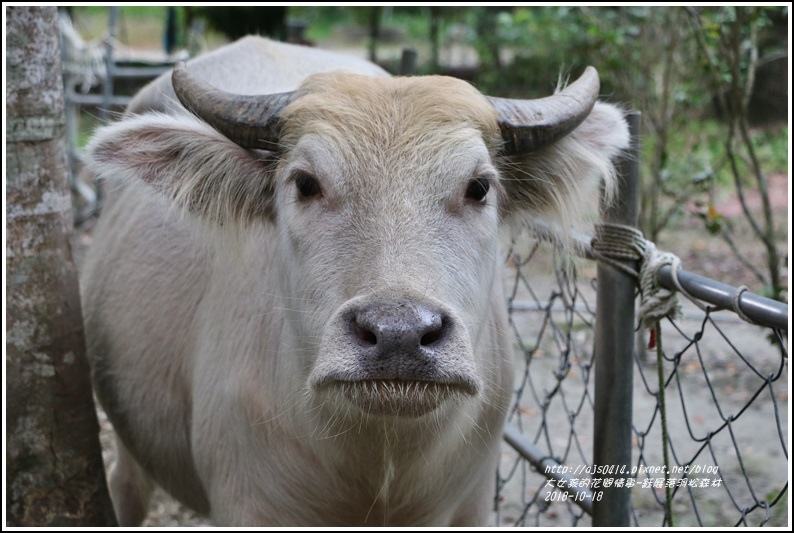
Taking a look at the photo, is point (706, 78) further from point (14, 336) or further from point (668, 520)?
point (14, 336)

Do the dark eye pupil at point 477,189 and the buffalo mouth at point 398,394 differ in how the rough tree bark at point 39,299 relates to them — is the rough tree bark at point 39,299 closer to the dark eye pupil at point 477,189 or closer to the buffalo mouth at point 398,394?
the buffalo mouth at point 398,394

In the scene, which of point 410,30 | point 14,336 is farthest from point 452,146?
point 410,30

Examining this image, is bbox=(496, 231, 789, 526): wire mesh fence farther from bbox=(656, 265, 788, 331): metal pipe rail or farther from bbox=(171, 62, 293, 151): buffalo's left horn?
bbox=(171, 62, 293, 151): buffalo's left horn

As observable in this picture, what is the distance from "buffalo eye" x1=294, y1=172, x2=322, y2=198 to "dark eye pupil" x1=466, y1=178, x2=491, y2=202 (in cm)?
47

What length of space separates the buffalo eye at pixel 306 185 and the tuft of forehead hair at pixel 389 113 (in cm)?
13

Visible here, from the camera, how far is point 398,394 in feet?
7.22

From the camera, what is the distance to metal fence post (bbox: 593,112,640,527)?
2951 millimetres

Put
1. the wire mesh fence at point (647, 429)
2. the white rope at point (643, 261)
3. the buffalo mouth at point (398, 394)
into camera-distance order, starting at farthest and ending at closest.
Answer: the wire mesh fence at point (647, 429)
the white rope at point (643, 261)
the buffalo mouth at point (398, 394)

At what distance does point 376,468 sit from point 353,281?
78 cm

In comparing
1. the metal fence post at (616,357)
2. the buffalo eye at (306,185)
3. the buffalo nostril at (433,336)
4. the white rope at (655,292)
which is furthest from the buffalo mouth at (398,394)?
the metal fence post at (616,357)

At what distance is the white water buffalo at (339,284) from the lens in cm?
230

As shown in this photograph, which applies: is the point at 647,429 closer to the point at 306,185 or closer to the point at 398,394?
the point at 398,394

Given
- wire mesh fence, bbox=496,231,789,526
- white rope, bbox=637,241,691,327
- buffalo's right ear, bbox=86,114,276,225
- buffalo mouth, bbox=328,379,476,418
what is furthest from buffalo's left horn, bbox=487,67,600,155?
buffalo mouth, bbox=328,379,476,418

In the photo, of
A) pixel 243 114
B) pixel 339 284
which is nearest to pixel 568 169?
pixel 339 284
